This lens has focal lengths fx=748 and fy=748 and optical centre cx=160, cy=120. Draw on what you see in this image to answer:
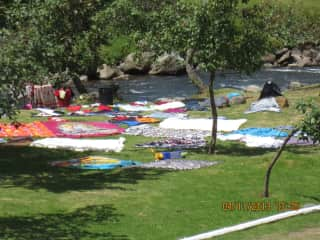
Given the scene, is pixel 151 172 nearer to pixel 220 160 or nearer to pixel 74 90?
pixel 220 160

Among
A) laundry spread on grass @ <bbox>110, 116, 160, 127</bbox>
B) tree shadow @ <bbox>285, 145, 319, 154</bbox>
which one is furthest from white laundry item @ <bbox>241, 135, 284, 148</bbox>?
laundry spread on grass @ <bbox>110, 116, 160, 127</bbox>

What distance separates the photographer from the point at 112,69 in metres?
64.2

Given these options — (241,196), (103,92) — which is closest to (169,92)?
(103,92)

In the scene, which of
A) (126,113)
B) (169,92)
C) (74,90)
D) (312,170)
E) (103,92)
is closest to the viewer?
(312,170)

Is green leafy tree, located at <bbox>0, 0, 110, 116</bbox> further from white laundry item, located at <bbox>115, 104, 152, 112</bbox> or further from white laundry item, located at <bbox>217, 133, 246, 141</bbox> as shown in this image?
white laundry item, located at <bbox>217, 133, 246, 141</bbox>

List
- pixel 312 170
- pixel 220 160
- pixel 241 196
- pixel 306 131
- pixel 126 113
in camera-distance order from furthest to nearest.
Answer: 1. pixel 126 113
2. pixel 220 160
3. pixel 312 170
4. pixel 241 196
5. pixel 306 131

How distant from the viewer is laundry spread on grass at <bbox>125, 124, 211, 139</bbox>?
2628 cm

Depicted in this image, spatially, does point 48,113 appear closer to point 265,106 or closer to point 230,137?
point 265,106

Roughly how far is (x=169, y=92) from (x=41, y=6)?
18.2 metres

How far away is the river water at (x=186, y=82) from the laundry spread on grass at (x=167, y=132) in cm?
1818

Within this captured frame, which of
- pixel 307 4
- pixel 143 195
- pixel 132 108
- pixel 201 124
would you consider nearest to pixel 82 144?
pixel 201 124

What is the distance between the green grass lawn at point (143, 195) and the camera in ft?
44.8
